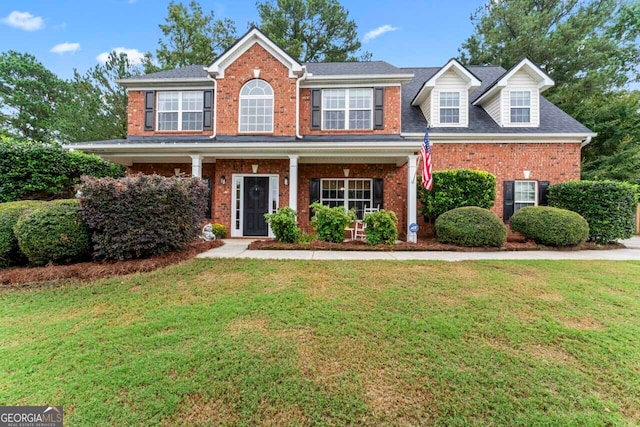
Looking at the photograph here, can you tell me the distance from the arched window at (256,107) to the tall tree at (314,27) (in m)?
12.7

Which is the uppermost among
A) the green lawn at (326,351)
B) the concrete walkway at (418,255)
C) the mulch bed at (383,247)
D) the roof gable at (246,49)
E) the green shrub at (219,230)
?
the roof gable at (246,49)

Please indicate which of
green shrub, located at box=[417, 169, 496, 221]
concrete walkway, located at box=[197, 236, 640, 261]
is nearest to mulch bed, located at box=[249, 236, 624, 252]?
concrete walkway, located at box=[197, 236, 640, 261]

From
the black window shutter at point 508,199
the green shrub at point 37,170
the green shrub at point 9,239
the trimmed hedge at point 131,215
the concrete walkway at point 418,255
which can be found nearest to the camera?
the green shrub at point 9,239

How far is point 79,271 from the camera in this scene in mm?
5457

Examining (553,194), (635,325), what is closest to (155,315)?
(635,325)

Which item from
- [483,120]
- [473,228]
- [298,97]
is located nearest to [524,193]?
[483,120]

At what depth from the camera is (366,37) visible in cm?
2192

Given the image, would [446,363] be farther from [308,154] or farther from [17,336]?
[308,154]

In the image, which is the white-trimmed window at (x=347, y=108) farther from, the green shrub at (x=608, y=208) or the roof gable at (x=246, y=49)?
the green shrub at (x=608, y=208)

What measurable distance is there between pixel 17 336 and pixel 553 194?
13947mm

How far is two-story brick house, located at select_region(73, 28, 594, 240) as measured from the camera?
34.3 feet

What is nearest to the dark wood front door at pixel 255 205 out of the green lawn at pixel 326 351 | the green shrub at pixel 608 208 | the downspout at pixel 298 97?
the downspout at pixel 298 97

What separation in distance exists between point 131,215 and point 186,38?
808 inches

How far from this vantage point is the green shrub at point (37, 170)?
7602mm
